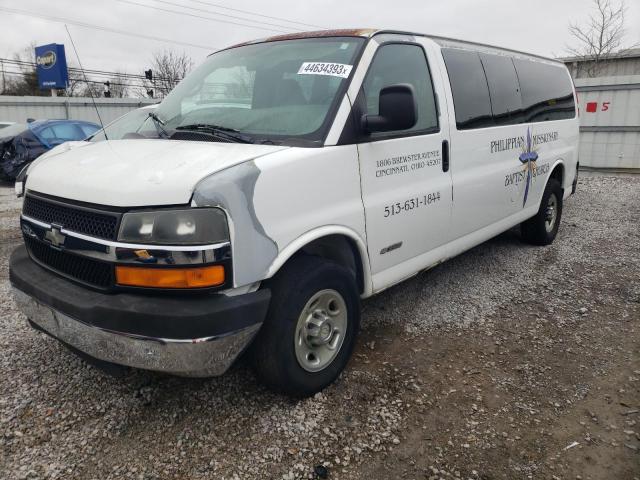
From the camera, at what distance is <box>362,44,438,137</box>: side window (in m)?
3.09

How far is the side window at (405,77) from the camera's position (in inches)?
122

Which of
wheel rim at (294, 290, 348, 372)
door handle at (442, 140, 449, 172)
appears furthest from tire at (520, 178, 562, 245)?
wheel rim at (294, 290, 348, 372)

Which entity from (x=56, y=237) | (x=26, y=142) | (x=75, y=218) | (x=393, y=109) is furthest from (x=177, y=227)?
(x=26, y=142)

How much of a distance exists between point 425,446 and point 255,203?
1481 millimetres

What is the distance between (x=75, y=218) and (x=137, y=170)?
1.31 ft

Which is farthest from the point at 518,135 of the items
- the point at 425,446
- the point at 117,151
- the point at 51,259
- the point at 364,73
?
the point at 51,259

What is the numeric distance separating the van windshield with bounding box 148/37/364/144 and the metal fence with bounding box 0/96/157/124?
17133 millimetres

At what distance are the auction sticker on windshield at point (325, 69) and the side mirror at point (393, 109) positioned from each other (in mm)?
288

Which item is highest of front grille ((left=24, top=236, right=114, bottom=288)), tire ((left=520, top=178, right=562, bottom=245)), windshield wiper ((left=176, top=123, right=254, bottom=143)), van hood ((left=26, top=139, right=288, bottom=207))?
windshield wiper ((left=176, top=123, right=254, bottom=143))

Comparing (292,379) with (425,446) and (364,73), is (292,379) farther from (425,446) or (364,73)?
(364,73)

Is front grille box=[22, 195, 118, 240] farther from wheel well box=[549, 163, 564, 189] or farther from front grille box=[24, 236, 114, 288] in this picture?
wheel well box=[549, 163, 564, 189]

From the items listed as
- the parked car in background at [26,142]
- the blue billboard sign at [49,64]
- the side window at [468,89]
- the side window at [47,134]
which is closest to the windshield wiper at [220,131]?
the side window at [468,89]

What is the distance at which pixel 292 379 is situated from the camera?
2701 mm

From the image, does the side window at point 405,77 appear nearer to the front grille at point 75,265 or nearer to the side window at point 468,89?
the side window at point 468,89
